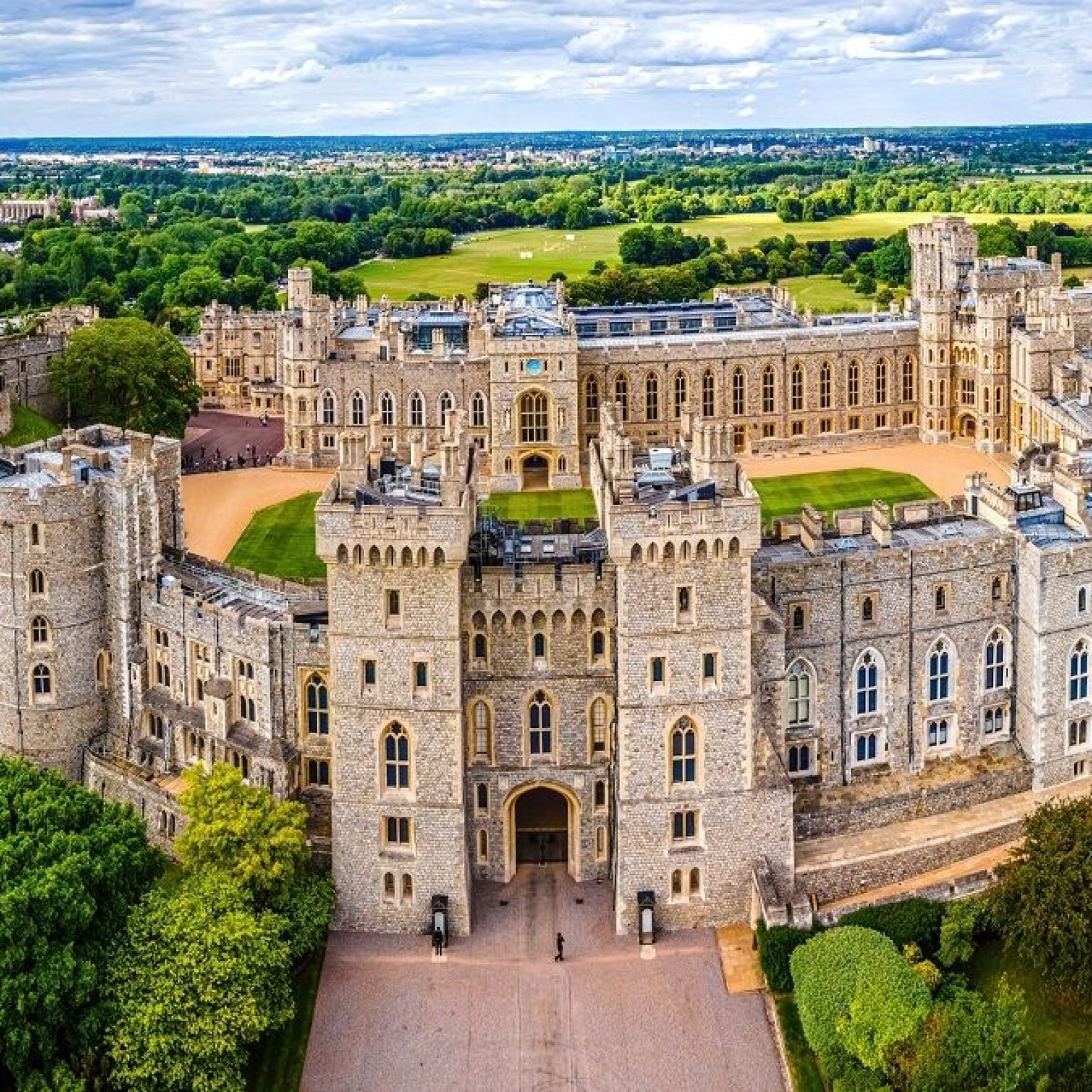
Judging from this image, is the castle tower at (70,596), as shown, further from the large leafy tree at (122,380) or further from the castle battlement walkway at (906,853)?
the large leafy tree at (122,380)

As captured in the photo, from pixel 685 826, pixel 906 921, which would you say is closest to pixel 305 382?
pixel 685 826

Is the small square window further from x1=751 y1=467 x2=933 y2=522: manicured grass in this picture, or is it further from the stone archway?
the stone archway

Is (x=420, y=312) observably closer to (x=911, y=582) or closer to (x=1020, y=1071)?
(x=911, y=582)

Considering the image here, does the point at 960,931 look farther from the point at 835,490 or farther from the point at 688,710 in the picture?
the point at 835,490

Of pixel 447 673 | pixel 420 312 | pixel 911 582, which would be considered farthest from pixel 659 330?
pixel 447 673

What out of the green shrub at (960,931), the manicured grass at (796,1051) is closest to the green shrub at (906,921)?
the green shrub at (960,931)
